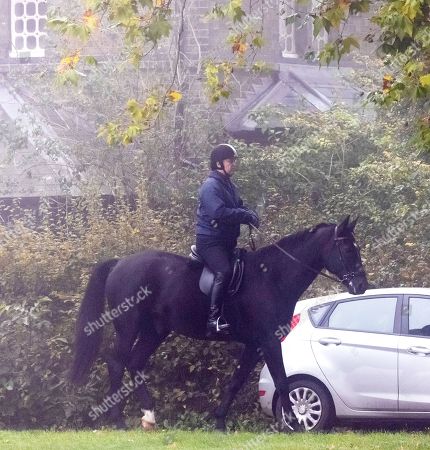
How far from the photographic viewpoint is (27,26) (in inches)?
1112

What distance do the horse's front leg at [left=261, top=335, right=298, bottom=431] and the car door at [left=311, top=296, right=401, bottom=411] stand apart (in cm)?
100

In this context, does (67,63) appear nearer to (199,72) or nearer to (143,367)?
(143,367)

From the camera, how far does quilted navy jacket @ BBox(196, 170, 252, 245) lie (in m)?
11.4

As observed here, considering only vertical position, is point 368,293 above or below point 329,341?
above

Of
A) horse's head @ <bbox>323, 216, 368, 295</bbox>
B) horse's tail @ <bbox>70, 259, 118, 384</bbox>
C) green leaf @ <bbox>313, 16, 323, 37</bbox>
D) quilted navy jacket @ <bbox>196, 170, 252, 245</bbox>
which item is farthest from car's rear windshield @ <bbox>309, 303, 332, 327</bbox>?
green leaf @ <bbox>313, 16, 323, 37</bbox>

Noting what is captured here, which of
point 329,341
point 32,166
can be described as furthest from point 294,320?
point 32,166

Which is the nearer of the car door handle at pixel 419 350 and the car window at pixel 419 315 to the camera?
the car door handle at pixel 419 350

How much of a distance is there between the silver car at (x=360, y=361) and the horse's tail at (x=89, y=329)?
6.77ft

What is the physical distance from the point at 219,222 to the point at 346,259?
144cm

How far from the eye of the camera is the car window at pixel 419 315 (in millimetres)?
12210

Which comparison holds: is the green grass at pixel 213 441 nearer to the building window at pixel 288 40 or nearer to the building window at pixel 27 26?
the building window at pixel 27 26

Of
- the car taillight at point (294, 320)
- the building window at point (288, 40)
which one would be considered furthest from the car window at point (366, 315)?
the building window at point (288, 40)

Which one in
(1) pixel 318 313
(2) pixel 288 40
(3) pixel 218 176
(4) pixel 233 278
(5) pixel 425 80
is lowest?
(1) pixel 318 313

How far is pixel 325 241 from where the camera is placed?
11.7 meters
